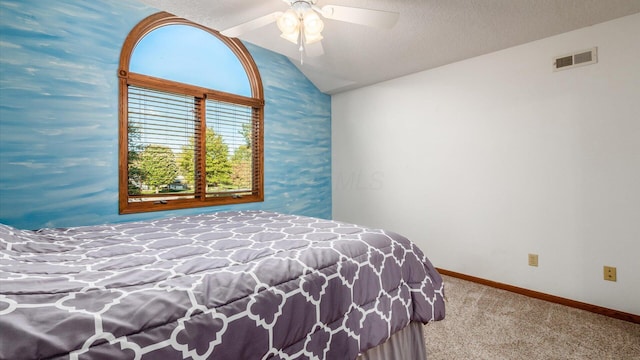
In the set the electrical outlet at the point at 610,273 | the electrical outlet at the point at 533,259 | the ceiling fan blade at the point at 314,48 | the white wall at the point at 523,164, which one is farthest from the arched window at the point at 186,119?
the electrical outlet at the point at 610,273

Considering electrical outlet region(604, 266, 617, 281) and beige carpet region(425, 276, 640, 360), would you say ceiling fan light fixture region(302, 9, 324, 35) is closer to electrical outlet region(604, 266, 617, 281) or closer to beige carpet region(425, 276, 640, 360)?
beige carpet region(425, 276, 640, 360)

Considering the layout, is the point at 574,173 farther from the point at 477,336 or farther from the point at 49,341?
the point at 49,341

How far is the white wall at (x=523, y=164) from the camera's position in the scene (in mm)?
2154

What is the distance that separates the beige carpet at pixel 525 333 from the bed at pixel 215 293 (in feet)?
1.60

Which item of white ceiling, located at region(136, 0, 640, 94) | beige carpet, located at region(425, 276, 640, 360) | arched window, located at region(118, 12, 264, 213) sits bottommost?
beige carpet, located at region(425, 276, 640, 360)

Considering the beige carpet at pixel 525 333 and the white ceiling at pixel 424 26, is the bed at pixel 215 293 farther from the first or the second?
the white ceiling at pixel 424 26

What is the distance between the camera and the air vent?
2.26 m

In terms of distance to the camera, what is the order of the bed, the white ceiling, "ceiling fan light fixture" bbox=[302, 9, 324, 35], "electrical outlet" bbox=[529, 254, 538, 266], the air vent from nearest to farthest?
the bed → "ceiling fan light fixture" bbox=[302, 9, 324, 35] → the white ceiling → the air vent → "electrical outlet" bbox=[529, 254, 538, 266]

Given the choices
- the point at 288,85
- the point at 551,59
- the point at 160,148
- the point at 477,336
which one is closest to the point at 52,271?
the point at 160,148

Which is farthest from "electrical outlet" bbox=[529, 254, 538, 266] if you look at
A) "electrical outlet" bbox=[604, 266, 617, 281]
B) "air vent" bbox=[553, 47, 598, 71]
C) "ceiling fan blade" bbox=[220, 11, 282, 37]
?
"ceiling fan blade" bbox=[220, 11, 282, 37]

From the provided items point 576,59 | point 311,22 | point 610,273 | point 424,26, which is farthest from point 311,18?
point 610,273

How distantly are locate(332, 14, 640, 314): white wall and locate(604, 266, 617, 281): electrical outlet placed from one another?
3 cm

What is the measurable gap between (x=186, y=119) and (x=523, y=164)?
10.6 feet

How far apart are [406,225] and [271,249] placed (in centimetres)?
249
